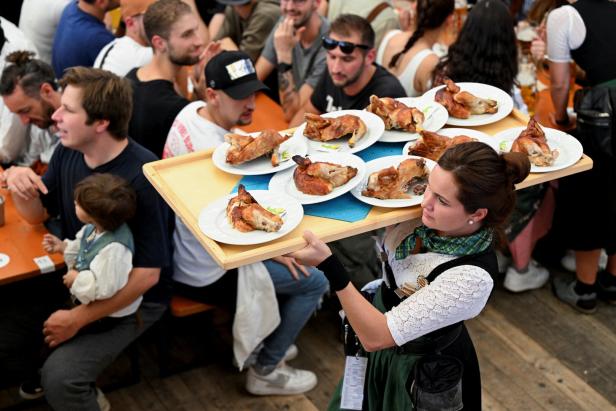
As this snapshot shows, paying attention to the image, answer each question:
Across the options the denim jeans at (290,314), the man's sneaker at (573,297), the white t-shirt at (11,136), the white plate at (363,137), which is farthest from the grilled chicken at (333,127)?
the man's sneaker at (573,297)

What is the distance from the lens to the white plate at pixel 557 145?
264cm

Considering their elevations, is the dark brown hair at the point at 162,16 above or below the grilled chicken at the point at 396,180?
below

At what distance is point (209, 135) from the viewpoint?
3.81 metres

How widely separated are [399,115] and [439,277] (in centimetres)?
61

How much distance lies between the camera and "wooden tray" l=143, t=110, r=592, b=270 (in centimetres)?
232

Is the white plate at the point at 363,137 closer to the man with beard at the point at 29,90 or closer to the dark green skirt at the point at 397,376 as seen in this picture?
the dark green skirt at the point at 397,376

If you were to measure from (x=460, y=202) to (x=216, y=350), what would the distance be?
2.16 metres

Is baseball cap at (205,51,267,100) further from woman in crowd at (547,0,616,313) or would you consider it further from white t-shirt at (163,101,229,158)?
woman in crowd at (547,0,616,313)

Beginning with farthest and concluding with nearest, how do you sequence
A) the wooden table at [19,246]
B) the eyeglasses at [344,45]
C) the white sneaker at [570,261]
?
the white sneaker at [570,261]
the eyeglasses at [344,45]
the wooden table at [19,246]

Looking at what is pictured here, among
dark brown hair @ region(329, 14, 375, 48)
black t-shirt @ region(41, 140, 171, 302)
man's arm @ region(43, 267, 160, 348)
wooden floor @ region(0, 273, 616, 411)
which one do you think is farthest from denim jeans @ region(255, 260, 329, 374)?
dark brown hair @ region(329, 14, 375, 48)

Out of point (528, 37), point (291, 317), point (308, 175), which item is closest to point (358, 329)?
point (308, 175)

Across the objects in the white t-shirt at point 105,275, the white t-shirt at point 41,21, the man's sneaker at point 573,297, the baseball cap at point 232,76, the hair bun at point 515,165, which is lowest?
the man's sneaker at point 573,297

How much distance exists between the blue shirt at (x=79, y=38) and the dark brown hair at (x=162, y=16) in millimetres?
672

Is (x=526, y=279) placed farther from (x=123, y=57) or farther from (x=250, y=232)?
(x=250, y=232)
